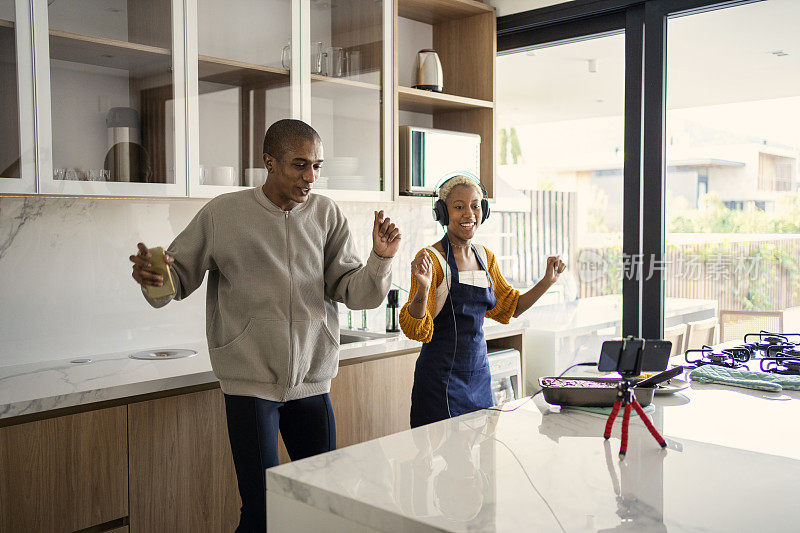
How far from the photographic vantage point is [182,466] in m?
2.37

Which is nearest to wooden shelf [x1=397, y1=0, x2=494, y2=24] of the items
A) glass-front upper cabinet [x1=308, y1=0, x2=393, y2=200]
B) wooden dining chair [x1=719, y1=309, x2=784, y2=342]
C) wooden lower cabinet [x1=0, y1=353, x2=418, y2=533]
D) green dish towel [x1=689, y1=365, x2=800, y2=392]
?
glass-front upper cabinet [x1=308, y1=0, x2=393, y2=200]

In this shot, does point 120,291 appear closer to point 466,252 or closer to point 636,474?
point 466,252

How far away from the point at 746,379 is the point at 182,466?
1.66 meters

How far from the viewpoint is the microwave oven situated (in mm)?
3494

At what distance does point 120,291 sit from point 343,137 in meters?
1.08

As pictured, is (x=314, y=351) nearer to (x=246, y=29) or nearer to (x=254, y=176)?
(x=254, y=176)

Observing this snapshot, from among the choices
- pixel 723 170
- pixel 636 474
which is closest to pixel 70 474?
pixel 636 474

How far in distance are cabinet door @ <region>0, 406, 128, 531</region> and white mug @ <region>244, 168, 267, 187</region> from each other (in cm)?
97

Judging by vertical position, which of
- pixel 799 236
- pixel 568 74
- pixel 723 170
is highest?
pixel 568 74

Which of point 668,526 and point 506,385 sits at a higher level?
point 668,526

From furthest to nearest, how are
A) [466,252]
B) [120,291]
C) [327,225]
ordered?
[120,291]
[466,252]
[327,225]

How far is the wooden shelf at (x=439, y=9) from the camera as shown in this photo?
3.66 metres

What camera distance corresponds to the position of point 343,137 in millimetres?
3189

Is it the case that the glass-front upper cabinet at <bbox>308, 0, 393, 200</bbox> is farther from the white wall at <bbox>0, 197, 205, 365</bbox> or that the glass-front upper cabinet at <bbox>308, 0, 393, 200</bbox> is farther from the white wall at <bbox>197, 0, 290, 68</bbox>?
the white wall at <bbox>0, 197, 205, 365</bbox>
